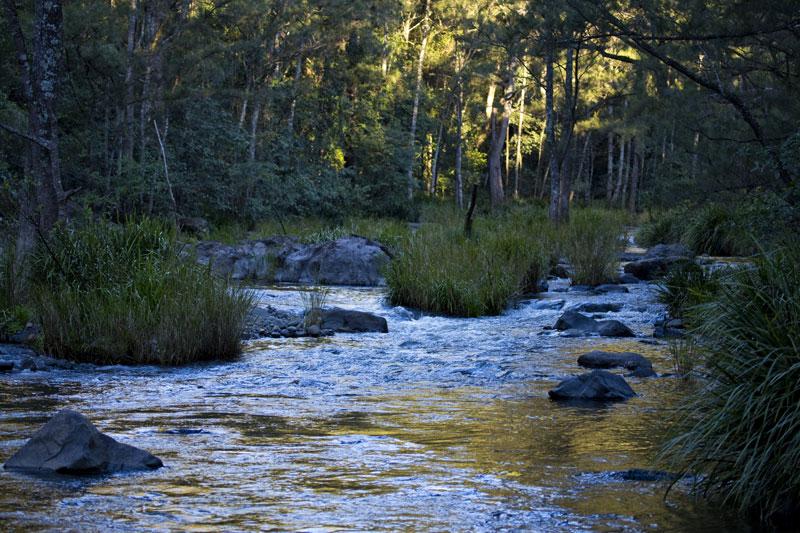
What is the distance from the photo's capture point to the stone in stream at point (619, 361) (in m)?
9.00

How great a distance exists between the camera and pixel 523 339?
37.8 ft

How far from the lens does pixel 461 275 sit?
565 inches

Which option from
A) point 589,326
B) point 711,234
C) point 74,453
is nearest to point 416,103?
point 711,234

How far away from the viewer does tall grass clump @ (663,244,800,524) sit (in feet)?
14.4

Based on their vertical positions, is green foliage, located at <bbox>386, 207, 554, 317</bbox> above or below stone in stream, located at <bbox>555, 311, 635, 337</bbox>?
above

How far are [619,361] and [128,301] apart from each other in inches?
200

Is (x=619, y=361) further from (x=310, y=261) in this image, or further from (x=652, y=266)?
(x=310, y=261)

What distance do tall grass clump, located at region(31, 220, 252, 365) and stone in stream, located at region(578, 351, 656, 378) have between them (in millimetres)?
3716

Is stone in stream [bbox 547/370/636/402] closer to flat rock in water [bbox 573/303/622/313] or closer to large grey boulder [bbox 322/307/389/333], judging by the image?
large grey boulder [bbox 322/307/389/333]

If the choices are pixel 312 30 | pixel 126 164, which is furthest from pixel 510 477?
pixel 312 30

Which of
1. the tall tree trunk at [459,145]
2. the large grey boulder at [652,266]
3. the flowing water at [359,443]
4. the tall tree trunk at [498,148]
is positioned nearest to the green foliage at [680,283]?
the flowing water at [359,443]

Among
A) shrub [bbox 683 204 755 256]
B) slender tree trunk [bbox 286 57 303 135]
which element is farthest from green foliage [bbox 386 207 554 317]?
slender tree trunk [bbox 286 57 303 135]

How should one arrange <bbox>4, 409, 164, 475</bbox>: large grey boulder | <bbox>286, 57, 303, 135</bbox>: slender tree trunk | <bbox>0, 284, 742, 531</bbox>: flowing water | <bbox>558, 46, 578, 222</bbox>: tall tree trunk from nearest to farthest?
<bbox>0, 284, 742, 531</bbox>: flowing water → <bbox>4, 409, 164, 475</bbox>: large grey boulder → <bbox>558, 46, 578, 222</bbox>: tall tree trunk → <bbox>286, 57, 303, 135</bbox>: slender tree trunk

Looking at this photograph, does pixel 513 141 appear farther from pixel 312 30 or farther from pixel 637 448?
pixel 637 448
